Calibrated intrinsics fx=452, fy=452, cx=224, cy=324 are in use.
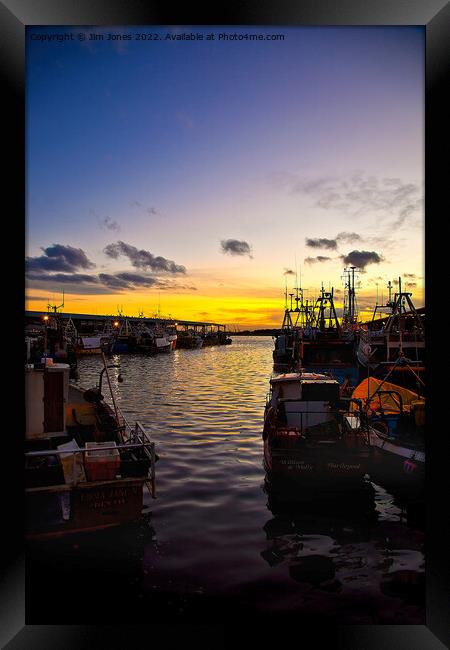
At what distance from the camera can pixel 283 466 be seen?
9.40 metres

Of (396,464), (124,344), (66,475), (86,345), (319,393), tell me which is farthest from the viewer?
A: (124,344)

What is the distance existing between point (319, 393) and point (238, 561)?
5.53 meters

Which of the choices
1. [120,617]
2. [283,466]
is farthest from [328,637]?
[283,466]

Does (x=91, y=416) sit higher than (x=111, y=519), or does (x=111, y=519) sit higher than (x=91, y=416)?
(x=91, y=416)

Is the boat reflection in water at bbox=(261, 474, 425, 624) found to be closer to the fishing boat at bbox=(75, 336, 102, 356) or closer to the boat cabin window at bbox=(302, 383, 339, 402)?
the boat cabin window at bbox=(302, 383, 339, 402)

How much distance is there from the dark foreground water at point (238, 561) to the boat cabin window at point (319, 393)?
241 centimetres

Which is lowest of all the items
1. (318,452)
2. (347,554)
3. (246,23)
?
(347,554)

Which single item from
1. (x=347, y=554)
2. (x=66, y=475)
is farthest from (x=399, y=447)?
(x=66, y=475)

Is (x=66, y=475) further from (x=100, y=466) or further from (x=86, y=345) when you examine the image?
(x=86, y=345)

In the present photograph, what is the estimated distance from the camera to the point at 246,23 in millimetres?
4621

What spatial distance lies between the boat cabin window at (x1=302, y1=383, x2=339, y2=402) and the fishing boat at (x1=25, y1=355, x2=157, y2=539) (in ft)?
15.9

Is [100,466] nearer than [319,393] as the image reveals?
Yes
